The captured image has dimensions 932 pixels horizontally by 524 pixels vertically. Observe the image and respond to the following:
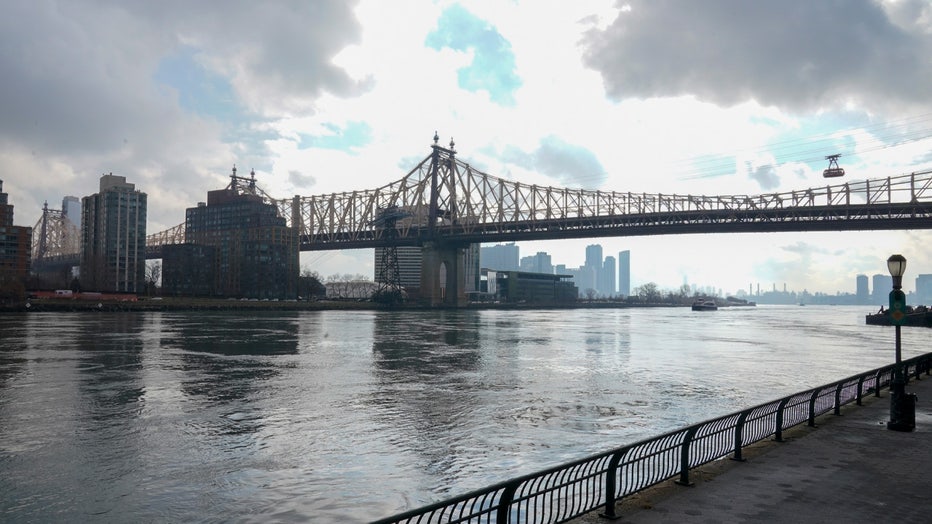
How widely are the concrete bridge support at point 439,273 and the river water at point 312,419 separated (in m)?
95.9

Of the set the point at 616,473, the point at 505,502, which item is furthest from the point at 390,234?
the point at 505,502

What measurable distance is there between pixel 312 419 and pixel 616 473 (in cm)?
1052

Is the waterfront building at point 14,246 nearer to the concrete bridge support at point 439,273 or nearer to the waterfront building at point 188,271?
the waterfront building at point 188,271

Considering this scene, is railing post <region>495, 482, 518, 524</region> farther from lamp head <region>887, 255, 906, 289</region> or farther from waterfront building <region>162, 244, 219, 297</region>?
waterfront building <region>162, 244, 219, 297</region>

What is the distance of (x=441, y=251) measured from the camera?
13888 cm

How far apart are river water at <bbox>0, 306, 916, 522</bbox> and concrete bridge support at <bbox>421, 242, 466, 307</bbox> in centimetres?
9585

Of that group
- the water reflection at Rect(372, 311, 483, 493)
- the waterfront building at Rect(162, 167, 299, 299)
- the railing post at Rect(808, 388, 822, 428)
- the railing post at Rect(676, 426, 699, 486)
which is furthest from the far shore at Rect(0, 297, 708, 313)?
the railing post at Rect(676, 426, 699, 486)

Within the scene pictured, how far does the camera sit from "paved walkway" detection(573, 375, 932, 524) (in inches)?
355

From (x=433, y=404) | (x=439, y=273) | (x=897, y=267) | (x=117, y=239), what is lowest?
(x=433, y=404)

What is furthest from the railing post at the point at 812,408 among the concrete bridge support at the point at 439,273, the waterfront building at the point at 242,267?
the waterfront building at the point at 242,267

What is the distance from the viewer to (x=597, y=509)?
9477mm

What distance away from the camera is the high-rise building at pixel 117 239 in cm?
16962

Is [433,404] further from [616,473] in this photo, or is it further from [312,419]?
[616,473]

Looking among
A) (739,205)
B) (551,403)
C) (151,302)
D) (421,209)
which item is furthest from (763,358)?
(421,209)
